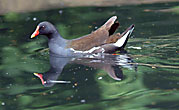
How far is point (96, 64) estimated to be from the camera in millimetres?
8469

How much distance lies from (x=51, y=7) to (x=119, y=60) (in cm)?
→ 559

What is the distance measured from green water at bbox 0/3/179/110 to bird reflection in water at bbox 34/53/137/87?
12 centimetres

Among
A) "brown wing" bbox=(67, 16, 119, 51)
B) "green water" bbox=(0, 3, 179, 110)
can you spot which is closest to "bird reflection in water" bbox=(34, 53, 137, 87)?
"green water" bbox=(0, 3, 179, 110)

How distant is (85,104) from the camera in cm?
638

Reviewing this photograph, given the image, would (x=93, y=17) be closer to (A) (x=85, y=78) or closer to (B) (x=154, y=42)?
(B) (x=154, y=42)

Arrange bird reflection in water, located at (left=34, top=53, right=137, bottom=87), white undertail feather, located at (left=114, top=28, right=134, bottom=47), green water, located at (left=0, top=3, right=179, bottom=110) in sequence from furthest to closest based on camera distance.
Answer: white undertail feather, located at (left=114, top=28, right=134, bottom=47), bird reflection in water, located at (left=34, top=53, right=137, bottom=87), green water, located at (left=0, top=3, right=179, bottom=110)

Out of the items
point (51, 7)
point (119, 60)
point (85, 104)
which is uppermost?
point (51, 7)

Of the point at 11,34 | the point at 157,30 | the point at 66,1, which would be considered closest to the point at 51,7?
the point at 66,1

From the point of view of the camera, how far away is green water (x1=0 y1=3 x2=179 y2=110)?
6.54 metres

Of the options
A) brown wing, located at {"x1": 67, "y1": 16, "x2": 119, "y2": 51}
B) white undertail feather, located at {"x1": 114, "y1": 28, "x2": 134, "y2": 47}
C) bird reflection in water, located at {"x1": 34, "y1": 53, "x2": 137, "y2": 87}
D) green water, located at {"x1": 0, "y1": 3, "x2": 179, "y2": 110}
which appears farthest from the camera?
white undertail feather, located at {"x1": 114, "y1": 28, "x2": 134, "y2": 47}

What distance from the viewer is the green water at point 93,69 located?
654 cm

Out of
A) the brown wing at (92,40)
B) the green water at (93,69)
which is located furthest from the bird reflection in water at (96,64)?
the brown wing at (92,40)

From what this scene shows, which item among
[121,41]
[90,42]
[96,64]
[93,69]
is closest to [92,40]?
[90,42]

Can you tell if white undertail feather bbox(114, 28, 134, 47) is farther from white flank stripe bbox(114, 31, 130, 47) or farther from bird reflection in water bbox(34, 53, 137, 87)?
bird reflection in water bbox(34, 53, 137, 87)
